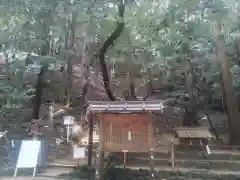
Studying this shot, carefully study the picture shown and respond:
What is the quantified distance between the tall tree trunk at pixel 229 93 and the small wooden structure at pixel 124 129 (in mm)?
6615

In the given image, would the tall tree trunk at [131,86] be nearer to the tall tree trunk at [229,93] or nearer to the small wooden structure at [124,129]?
the tall tree trunk at [229,93]

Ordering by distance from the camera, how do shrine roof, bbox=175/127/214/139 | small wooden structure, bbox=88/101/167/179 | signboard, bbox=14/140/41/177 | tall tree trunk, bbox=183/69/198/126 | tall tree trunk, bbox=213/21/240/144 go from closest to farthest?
small wooden structure, bbox=88/101/167/179 → signboard, bbox=14/140/41/177 → shrine roof, bbox=175/127/214/139 → tall tree trunk, bbox=213/21/240/144 → tall tree trunk, bbox=183/69/198/126

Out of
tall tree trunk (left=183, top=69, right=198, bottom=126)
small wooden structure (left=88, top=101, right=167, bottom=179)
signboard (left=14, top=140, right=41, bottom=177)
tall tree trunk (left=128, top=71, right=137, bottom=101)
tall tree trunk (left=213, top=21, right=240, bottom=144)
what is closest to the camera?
small wooden structure (left=88, top=101, right=167, bottom=179)

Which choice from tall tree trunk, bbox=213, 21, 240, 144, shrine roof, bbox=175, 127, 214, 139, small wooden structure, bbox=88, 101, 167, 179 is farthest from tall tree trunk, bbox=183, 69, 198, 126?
small wooden structure, bbox=88, 101, 167, 179

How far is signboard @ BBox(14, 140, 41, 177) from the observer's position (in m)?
9.64

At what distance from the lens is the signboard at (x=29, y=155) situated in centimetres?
964

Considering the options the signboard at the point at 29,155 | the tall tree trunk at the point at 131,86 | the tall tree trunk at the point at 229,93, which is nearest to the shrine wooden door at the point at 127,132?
the signboard at the point at 29,155

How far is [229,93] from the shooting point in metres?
13.7

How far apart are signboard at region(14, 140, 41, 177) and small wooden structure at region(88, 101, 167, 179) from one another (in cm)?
268

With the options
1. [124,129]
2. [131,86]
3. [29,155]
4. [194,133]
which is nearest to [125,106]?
[124,129]

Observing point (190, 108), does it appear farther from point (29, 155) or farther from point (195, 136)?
point (29, 155)

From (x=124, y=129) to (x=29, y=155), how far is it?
149 inches

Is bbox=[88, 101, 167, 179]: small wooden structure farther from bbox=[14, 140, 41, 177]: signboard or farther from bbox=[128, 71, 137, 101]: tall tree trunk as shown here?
bbox=[128, 71, 137, 101]: tall tree trunk

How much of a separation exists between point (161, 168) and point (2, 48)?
9.75m
